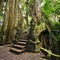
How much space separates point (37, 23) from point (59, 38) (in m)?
2.03

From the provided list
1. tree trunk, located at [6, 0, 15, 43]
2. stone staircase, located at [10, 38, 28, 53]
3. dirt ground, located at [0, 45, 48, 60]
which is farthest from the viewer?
Answer: tree trunk, located at [6, 0, 15, 43]

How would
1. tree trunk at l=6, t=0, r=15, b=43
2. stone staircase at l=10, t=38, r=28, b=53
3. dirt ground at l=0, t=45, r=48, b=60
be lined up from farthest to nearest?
1. tree trunk at l=6, t=0, r=15, b=43
2. stone staircase at l=10, t=38, r=28, b=53
3. dirt ground at l=0, t=45, r=48, b=60

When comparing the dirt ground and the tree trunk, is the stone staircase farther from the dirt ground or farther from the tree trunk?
the tree trunk

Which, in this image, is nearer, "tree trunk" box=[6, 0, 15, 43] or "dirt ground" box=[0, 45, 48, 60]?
"dirt ground" box=[0, 45, 48, 60]

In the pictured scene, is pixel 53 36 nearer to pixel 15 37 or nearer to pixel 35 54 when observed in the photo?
pixel 35 54

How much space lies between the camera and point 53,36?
10258mm

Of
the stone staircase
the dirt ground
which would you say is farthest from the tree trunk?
the dirt ground

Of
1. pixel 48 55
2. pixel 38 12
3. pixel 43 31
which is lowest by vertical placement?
pixel 48 55

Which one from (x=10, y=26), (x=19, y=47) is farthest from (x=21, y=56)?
(x=10, y=26)

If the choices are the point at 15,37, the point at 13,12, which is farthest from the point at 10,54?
the point at 13,12

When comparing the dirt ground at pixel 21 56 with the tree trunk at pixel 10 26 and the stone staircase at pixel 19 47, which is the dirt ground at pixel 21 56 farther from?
the tree trunk at pixel 10 26

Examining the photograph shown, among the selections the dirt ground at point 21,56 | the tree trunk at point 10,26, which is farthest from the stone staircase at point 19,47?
the tree trunk at point 10,26

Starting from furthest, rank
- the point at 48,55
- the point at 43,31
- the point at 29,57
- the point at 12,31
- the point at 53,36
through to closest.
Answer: the point at 12,31, the point at 43,31, the point at 53,36, the point at 48,55, the point at 29,57

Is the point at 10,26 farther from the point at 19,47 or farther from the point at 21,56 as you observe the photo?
the point at 21,56
